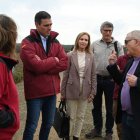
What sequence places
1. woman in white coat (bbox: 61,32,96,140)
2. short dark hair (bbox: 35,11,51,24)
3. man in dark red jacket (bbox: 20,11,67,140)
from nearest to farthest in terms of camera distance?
man in dark red jacket (bbox: 20,11,67,140) < short dark hair (bbox: 35,11,51,24) < woman in white coat (bbox: 61,32,96,140)

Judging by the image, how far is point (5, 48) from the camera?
3090 millimetres

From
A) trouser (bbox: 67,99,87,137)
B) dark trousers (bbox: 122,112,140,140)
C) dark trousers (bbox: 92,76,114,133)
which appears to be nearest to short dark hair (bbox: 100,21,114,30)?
dark trousers (bbox: 92,76,114,133)

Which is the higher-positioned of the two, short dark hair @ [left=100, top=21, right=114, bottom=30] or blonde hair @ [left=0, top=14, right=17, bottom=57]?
short dark hair @ [left=100, top=21, right=114, bottom=30]

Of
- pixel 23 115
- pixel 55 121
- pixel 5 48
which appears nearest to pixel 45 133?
pixel 55 121

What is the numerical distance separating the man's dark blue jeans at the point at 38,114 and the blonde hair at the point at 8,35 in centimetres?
199

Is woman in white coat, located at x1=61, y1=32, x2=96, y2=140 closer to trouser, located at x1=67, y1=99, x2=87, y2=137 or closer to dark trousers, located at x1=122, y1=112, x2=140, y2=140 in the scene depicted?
trouser, located at x1=67, y1=99, x2=87, y2=137

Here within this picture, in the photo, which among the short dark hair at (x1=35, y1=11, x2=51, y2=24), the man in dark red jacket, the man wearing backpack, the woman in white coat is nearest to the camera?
the man in dark red jacket

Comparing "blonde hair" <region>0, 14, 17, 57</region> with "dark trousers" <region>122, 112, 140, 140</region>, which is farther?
"dark trousers" <region>122, 112, 140, 140</region>

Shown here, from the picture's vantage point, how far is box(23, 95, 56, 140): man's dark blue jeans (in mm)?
5004

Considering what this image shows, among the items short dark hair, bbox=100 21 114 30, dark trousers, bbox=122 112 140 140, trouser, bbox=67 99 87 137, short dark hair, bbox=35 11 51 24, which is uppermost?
short dark hair, bbox=35 11 51 24

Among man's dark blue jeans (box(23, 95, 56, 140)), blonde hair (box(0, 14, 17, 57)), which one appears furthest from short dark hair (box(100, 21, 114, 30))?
blonde hair (box(0, 14, 17, 57))

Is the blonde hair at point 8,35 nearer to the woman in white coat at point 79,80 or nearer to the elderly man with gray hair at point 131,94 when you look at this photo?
the elderly man with gray hair at point 131,94

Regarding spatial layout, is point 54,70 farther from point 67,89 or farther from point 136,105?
point 136,105

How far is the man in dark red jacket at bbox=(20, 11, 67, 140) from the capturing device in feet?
16.3
